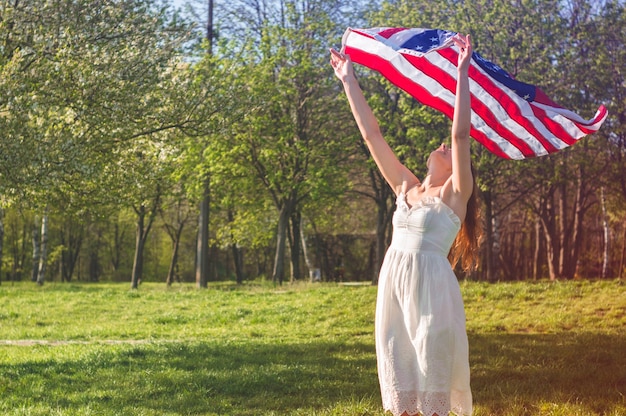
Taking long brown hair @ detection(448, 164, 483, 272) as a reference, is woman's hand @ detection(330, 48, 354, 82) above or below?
above

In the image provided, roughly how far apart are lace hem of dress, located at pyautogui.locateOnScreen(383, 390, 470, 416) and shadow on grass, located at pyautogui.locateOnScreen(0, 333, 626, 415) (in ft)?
11.2

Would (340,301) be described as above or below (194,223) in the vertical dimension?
below

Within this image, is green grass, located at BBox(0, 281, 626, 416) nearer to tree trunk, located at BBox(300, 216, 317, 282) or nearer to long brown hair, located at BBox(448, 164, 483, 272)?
long brown hair, located at BBox(448, 164, 483, 272)

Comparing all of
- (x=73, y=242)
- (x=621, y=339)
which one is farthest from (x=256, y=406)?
(x=73, y=242)

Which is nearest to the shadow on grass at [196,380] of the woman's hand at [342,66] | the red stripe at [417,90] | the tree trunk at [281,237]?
the red stripe at [417,90]

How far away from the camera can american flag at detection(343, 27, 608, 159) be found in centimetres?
659

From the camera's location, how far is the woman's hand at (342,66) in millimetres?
5488

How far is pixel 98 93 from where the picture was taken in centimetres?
1295

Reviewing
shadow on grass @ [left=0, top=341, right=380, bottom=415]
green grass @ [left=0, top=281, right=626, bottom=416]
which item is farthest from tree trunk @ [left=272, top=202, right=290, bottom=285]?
shadow on grass @ [left=0, top=341, right=380, bottom=415]

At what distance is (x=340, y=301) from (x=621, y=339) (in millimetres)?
8877

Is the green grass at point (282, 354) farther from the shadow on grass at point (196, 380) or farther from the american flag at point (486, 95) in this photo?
the american flag at point (486, 95)

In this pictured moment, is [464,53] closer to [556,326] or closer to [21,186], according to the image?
[21,186]

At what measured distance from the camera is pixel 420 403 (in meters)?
4.75

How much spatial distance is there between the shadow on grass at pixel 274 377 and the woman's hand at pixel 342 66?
4140 millimetres
